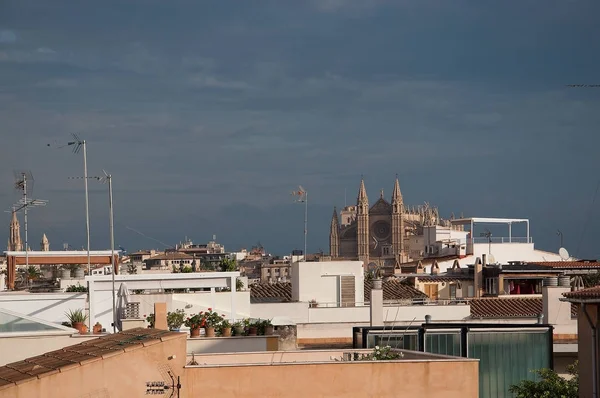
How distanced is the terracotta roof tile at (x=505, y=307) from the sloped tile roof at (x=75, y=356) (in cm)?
2287

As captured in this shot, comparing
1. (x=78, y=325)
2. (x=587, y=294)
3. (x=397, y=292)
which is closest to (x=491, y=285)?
(x=397, y=292)

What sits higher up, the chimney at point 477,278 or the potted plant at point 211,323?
the potted plant at point 211,323

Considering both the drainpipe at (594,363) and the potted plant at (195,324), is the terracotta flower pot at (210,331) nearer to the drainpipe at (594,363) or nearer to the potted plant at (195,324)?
the potted plant at (195,324)

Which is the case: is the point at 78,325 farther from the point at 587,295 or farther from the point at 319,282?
the point at 319,282

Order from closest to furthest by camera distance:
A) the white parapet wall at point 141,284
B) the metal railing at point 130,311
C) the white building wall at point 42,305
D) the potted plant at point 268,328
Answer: the metal railing at point 130,311 < the potted plant at point 268,328 < the white building wall at point 42,305 < the white parapet wall at point 141,284

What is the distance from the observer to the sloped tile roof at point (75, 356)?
39.4 feet

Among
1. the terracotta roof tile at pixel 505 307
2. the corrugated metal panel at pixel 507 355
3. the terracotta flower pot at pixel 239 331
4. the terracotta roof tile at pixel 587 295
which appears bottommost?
the terracotta roof tile at pixel 505 307

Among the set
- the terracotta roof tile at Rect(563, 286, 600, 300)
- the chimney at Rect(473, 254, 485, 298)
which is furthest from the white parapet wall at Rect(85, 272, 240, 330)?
the chimney at Rect(473, 254, 485, 298)

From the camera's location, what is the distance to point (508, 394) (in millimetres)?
17031

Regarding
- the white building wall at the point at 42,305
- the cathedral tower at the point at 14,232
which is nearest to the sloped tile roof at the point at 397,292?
the white building wall at the point at 42,305

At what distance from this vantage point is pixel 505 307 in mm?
37406

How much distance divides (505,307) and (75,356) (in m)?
26.4

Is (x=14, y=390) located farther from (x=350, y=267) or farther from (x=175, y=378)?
(x=350, y=267)

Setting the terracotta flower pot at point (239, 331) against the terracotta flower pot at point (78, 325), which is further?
the terracotta flower pot at point (239, 331)
